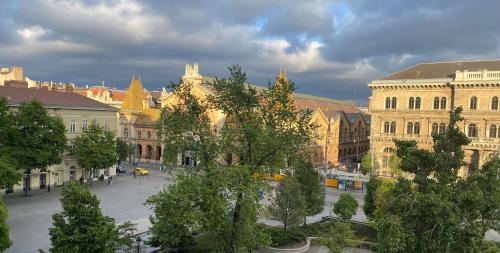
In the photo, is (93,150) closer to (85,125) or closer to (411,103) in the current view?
(85,125)

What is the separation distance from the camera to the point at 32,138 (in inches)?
1500

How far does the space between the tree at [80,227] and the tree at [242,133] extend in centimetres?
490

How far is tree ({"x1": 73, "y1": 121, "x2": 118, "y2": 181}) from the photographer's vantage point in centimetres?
4575

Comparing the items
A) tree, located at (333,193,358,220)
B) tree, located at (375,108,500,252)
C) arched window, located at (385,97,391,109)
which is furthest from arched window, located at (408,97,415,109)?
tree, located at (375,108,500,252)

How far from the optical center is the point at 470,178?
57.8 feet

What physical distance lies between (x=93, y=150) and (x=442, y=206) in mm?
39211

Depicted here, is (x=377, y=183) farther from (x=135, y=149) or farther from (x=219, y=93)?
A: (x=135, y=149)

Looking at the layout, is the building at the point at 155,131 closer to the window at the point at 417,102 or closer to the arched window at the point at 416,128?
the arched window at the point at 416,128

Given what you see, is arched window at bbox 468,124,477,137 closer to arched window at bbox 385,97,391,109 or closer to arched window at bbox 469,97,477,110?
arched window at bbox 469,97,477,110

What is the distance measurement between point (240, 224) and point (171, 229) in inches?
137

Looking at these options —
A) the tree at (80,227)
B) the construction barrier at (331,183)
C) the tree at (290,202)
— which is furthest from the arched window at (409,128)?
the tree at (80,227)

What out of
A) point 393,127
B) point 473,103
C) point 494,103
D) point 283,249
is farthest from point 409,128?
point 283,249

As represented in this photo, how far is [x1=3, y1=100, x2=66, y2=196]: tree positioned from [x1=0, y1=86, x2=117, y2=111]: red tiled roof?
4.68 meters

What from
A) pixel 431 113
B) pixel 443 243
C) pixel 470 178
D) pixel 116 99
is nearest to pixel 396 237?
pixel 443 243
